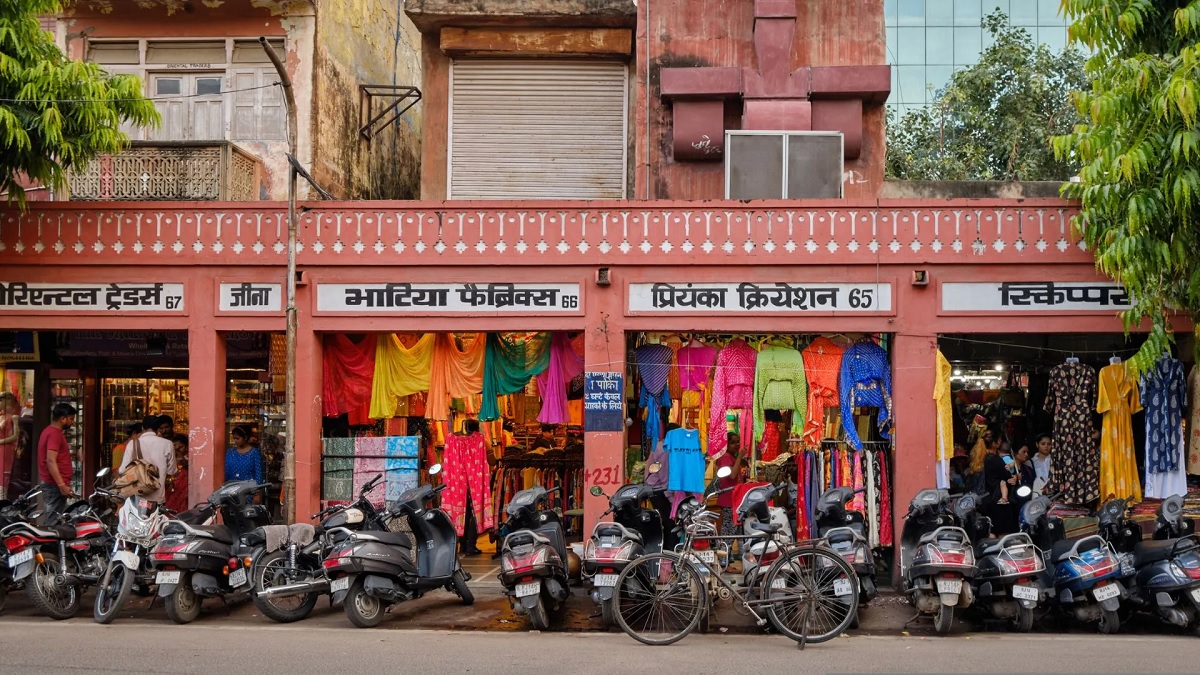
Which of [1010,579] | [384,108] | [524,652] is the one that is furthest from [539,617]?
[384,108]

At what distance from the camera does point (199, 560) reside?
9977mm

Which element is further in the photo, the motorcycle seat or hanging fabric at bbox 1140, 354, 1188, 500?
hanging fabric at bbox 1140, 354, 1188, 500

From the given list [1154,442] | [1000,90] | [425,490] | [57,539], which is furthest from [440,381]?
[1000,90]

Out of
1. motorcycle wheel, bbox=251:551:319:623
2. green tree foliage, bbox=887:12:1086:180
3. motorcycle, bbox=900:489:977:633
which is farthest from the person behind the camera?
green tree foliage, bbox=887:12:1086:180

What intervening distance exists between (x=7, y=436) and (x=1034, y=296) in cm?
1248

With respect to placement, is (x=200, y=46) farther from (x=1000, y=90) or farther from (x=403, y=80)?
(x=1000, y=90)

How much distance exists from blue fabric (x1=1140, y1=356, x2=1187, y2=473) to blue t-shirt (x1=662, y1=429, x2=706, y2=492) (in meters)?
4.76

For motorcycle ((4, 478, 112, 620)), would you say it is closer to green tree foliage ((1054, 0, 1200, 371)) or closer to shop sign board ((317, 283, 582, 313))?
shop sign board ((317, 283, 582, 313))

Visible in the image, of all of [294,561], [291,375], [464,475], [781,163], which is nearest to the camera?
[294,561]

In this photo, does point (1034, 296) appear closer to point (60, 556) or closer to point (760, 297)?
point (760, 297)

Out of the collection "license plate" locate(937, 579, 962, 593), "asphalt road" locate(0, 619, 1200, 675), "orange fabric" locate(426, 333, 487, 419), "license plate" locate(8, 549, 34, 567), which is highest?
"orange fabric" locate(426, 333, 487, 419)

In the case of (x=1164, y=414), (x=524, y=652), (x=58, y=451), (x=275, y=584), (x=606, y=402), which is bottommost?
(x=524, y=652)

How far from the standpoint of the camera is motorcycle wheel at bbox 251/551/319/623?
9992mm

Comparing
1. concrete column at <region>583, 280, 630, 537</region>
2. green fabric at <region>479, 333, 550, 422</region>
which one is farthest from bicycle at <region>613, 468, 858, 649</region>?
green fabric at <region>479, 333, 550, 422</region>
